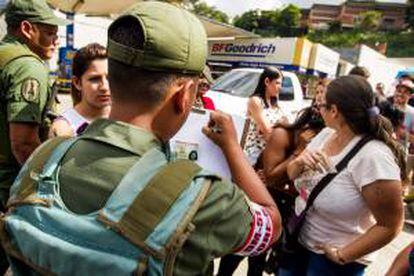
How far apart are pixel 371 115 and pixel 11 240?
1.59m

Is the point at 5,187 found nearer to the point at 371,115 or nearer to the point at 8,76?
the point at 8,76

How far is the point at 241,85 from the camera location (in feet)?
27.1

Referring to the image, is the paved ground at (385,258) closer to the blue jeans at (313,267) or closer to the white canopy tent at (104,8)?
the blue jeans at (313,267)

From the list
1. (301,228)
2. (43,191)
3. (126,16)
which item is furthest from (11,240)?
(301,228)

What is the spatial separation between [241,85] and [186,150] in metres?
6.72

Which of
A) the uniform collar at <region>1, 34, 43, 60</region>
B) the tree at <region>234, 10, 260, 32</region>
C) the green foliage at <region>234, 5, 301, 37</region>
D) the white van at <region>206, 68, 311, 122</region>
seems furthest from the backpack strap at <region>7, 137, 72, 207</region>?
the tree at <region>234, 10, 260, 32</region>

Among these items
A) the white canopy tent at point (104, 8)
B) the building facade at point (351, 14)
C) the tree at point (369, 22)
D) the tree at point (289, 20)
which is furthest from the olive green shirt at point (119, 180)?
the building facade at point (351, 14)

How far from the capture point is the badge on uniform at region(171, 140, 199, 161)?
5.37 ft

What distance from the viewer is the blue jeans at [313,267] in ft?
6.86

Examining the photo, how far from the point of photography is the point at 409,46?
249ft

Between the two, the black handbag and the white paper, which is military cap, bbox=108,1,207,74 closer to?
the white paper

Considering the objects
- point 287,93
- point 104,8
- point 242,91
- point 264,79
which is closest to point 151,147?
point 264,79

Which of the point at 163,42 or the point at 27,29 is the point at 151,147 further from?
the point at 27,29

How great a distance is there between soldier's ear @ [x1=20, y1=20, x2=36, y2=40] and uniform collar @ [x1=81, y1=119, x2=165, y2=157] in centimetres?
159
